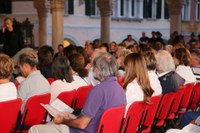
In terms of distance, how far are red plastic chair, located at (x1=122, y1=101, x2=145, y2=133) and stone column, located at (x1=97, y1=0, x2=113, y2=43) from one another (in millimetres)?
13654

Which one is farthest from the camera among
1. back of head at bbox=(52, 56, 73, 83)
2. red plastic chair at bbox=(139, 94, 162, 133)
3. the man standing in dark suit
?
the man standing in dark suit

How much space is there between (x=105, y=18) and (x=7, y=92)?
46.6 feet

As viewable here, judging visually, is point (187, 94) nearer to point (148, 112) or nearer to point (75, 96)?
point (148, 112)

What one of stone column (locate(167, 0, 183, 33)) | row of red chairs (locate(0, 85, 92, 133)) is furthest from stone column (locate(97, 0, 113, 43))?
row of red chairs (locate(0, 85, 92, 133))

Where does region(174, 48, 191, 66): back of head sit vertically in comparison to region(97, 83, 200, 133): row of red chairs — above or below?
above

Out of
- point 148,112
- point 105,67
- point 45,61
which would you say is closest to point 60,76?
point 148,112

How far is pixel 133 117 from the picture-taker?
14.8ft

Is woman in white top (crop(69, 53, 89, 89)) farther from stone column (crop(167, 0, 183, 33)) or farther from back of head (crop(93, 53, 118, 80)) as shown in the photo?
stone column (crop(167, 0, 183, 33))

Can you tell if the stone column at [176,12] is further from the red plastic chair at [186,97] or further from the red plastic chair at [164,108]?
the red plastic chair at [164,108]

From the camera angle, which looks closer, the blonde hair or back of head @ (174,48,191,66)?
the blonde hair

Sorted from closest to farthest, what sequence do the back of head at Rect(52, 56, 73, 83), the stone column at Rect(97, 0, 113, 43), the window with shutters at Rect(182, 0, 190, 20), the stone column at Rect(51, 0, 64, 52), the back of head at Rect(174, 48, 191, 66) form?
the back of head at Rect(52, 56, 73, 83) < the back of head at Rect(174, 48, 191, 66) < the stone column at Rect(51, 0, 64, 52) < the stone column at Rect(97, 0, 113, 43) < the window with shutters at Rect(182, 0, 190, 20)

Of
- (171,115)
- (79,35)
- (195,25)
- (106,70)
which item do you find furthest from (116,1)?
(106,70)

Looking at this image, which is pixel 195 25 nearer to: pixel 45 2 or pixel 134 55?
pixel 45 2

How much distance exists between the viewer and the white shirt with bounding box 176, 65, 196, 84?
695 centimetres
